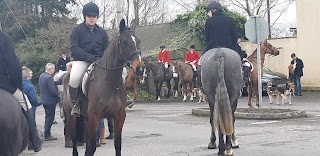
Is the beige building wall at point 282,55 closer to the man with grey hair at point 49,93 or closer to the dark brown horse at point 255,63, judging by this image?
the dark brown horse at point 255,63

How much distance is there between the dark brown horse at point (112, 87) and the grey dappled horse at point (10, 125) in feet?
8.77

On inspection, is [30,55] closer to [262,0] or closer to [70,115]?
[70,115]

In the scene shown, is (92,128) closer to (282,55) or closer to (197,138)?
(197,138)

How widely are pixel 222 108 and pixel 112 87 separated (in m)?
2.22

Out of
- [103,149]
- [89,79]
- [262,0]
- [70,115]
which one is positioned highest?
[262,0]

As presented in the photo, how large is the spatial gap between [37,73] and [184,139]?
85.1 feet

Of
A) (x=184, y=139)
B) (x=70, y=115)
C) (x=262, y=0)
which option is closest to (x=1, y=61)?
(x=70, y=115)

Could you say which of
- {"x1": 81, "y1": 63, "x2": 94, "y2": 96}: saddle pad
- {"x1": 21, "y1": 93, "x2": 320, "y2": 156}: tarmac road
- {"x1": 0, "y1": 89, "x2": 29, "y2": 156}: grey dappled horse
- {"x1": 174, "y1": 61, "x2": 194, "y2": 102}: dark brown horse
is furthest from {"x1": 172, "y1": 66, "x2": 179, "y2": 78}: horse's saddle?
{"x1": 0, "y1": 89, "x2": 29, "y2": 156}: grey dappled horse

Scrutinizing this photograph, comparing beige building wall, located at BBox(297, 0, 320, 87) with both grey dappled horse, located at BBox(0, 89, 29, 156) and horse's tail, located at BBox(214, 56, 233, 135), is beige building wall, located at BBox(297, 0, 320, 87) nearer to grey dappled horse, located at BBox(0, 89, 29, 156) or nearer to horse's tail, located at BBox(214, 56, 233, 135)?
horse's tail, located at BBox(214, 56, 233, 135)

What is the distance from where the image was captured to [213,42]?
37.1ft

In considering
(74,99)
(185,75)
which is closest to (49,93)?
(74,99)

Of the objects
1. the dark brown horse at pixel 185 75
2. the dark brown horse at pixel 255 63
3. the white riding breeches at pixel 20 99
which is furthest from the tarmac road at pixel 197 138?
the dark brown horse at pixel 185 75

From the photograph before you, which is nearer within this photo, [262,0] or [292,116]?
[292,116]

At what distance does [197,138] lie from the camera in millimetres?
13461
